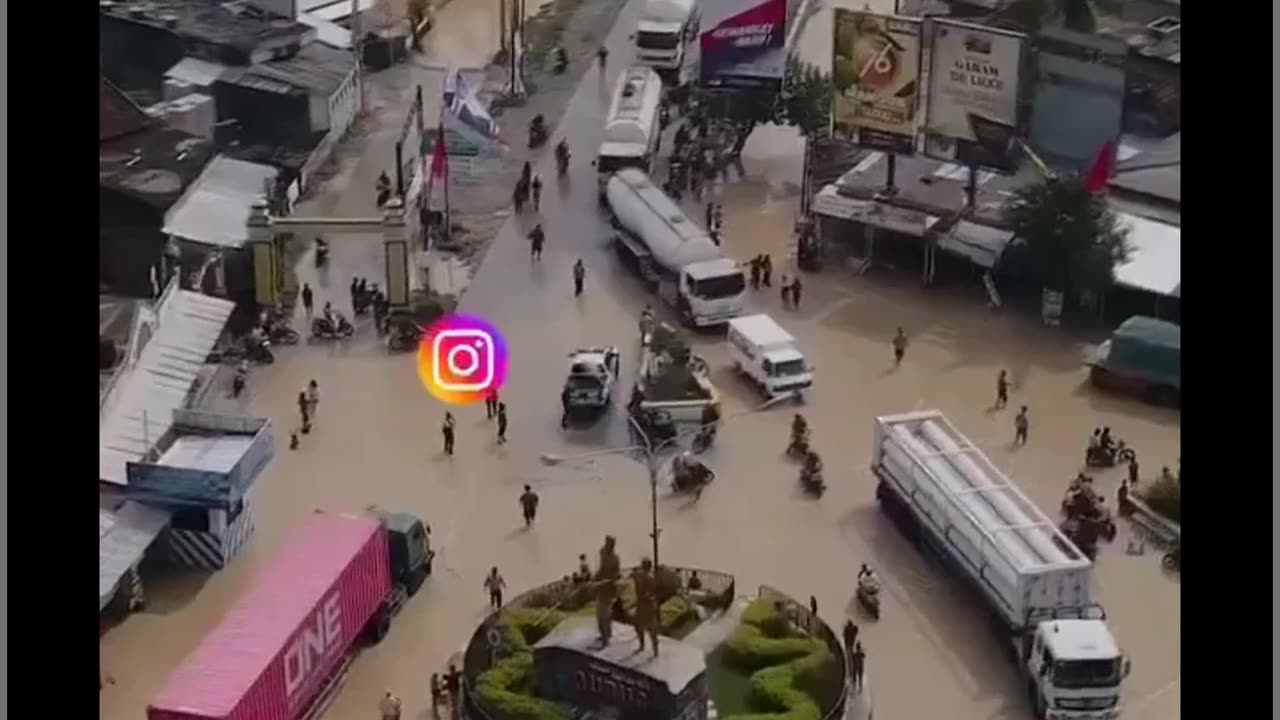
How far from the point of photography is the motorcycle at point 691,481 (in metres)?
18.9

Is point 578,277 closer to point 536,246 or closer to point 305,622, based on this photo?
point 536,246

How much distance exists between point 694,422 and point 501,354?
2.35 meters

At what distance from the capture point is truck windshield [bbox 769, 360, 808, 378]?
67.5ft

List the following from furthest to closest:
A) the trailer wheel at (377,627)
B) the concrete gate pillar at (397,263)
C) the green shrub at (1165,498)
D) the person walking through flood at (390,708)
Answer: the concrete gate pillar at (397,263), the green shrub at (1165,498), the trailer wheel at (377,627), the person walking through flood at (390,708)

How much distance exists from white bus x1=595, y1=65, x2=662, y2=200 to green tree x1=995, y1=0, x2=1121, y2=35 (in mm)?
3990

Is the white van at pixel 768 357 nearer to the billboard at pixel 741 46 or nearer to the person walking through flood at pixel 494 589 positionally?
the person walking through flood at pixel 494 589

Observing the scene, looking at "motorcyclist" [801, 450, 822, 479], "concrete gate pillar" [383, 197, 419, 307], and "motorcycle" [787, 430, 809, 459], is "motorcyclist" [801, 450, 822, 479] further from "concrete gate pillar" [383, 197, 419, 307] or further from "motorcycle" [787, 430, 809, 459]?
"concrete gate pillar" [383, 197, 419, 307]

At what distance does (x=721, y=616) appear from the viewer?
16531 mm

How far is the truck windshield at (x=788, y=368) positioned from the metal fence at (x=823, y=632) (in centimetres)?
385

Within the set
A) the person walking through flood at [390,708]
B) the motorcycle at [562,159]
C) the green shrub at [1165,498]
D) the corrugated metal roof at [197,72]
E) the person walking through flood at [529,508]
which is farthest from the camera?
the corrugated metal roof at [197,72]

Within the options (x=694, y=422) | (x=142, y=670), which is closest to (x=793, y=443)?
(x=694, y=422)

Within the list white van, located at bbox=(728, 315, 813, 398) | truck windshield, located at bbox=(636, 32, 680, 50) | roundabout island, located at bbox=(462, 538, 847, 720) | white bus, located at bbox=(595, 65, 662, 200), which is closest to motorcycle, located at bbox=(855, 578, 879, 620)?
roundabout island, located at bbox=(462, 538, 847, 720)

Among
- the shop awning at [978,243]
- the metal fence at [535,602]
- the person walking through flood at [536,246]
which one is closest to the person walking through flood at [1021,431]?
the shop awning at [978,243]

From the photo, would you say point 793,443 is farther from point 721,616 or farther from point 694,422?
point 721,616
